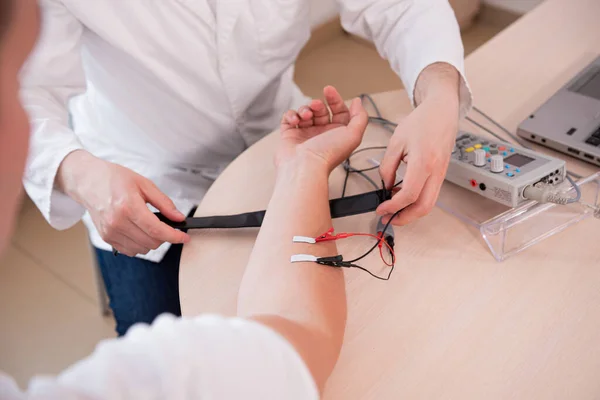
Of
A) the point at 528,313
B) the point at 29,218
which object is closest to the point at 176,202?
the point at 528,313

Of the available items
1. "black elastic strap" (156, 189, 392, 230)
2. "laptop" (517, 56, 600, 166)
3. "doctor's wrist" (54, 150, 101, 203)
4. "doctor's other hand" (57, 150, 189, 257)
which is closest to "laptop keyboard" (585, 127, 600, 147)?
"laptop" (517, 56, 600, 166)

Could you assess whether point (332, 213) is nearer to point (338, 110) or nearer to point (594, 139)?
point (338, 110)

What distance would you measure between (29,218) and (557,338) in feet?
5.84

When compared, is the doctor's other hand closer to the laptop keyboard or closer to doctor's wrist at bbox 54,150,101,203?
doctor's wrist at bbox 54,150,101,203

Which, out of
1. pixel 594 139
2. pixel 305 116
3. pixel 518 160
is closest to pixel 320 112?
pixel 305 116

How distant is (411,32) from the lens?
96cm

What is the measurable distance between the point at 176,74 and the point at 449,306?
0.60 metres

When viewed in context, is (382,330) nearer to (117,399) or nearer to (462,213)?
(462,213)

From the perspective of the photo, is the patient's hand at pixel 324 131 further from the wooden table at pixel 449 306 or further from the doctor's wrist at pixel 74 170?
the doctor's wrist at pixel 74 170

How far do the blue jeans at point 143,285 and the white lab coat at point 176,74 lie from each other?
32 millimetres

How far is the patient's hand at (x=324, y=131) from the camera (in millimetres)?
839

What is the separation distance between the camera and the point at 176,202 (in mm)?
1044

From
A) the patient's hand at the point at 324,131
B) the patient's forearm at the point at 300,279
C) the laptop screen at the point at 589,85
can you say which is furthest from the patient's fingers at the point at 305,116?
the laptop screen at the point at 589,85

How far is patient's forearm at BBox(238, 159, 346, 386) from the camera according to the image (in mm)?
594
